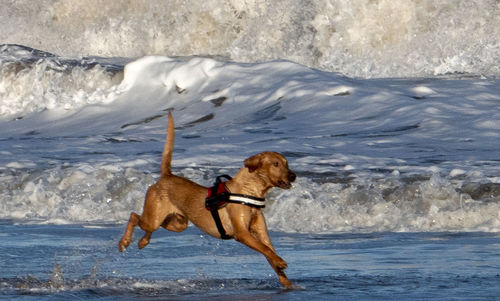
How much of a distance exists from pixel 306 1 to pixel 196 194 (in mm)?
21608

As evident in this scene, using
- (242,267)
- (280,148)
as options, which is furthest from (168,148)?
(280,148)

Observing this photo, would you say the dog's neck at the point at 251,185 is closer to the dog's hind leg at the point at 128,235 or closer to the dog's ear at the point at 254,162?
the dog's ear at the point at 254,162

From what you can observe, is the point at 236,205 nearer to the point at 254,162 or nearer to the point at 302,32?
the point at 254,162

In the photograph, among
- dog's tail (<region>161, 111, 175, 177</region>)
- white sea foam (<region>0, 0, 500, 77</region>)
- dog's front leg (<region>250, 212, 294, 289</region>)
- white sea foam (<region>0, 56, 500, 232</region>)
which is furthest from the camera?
white sea foam (<region>0, 0, 500, 77</region>)

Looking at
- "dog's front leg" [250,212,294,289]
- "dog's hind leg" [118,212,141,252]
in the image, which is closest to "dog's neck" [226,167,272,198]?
"dog's front leg" [250,212,294,289]

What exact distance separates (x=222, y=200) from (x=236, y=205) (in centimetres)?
10

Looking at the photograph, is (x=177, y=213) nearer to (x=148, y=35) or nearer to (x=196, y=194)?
(x=196, y=194)

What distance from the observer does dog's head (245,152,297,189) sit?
5.62m

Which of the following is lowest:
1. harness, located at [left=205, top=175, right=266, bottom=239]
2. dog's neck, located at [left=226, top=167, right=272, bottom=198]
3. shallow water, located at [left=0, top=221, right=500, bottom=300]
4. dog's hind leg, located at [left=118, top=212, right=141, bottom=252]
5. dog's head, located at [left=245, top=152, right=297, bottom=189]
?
shallow water, located at [left=0, top=221, right=500, bottom=300]

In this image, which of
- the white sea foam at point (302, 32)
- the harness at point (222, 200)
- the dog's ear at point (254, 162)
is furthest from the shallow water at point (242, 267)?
the white sea foam at point (302, 32)

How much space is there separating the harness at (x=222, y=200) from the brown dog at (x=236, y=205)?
23 millimetres

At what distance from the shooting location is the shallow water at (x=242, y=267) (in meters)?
5.79

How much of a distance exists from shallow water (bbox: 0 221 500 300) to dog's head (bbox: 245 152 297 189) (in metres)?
0.63

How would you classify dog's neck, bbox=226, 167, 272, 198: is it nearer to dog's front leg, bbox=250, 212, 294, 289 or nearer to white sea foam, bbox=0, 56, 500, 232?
dog's front leg, bbox=250, 212, 294, 289
